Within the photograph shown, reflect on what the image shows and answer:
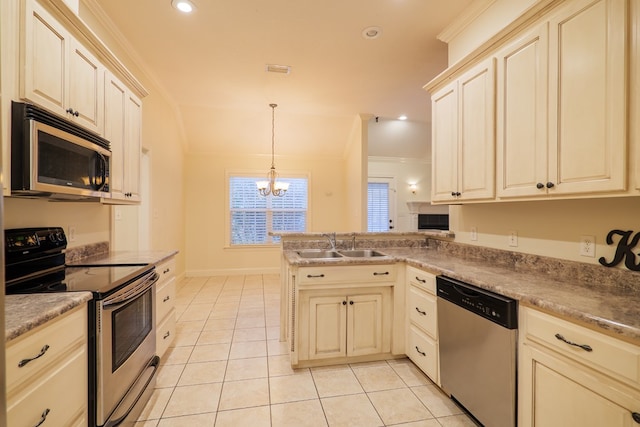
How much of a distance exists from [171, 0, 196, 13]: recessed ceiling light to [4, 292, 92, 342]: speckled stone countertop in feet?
7.40

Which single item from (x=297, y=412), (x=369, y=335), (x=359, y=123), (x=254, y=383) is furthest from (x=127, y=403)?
(x=359, y=123)

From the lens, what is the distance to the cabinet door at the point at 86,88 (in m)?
1.73

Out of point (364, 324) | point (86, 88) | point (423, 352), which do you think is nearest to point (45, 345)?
point (86, 88)

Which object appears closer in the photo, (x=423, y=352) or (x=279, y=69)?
(x=423, y=352)

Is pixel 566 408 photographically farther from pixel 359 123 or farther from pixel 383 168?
pixel 383 168

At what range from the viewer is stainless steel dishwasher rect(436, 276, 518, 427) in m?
1.45

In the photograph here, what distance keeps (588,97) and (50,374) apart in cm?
264

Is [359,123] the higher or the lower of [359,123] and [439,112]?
the higher

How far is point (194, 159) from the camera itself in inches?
226

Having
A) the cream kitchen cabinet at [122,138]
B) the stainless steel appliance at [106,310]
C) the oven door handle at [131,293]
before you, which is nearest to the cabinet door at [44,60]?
the cream kitchen cabinet at [122,138]

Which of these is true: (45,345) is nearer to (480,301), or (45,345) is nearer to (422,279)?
(480,301)

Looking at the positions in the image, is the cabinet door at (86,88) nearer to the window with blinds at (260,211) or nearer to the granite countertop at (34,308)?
the granite countertop at (34,308)

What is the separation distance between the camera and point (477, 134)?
206 centimetres

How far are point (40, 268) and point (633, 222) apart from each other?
3.20 m
